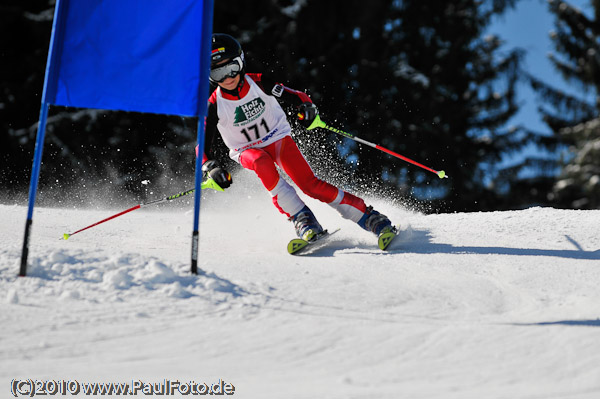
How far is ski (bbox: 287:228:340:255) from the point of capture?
3902 mm

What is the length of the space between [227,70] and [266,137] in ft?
1.75

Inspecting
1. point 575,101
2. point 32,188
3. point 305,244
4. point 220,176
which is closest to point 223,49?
point 220,176

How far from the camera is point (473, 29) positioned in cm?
1605

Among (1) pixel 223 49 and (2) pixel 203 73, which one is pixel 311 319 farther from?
(1) pixel 223 49

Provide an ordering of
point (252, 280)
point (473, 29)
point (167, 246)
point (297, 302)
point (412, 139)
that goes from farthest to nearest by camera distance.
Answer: point (473, 29) → point (412, 139) → point (167, 246) → point (252, 280) → point (297, 302)

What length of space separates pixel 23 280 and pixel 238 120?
6.16 feet

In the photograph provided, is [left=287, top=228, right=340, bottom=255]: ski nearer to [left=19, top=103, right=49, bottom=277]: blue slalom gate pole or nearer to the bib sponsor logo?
the bib sponsor logo

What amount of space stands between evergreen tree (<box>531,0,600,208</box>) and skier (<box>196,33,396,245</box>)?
13904 millimetres

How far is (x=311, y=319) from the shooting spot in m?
2.58

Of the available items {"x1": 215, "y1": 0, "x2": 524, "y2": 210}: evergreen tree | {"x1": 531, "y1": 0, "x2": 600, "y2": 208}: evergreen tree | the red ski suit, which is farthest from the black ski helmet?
{"x1": 531, "y1": 0, "x2": 600, "y2": 208}: evergreen tree

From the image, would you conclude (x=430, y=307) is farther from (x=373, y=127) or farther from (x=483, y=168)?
(x=483, y=168)

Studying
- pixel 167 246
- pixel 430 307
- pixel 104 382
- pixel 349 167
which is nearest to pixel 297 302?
pixel 430 307

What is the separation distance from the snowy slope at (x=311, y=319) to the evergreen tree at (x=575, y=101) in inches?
538

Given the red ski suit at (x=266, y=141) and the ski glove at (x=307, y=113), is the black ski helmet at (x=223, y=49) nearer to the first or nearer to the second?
the red ski suit at (x=266, y=141)
